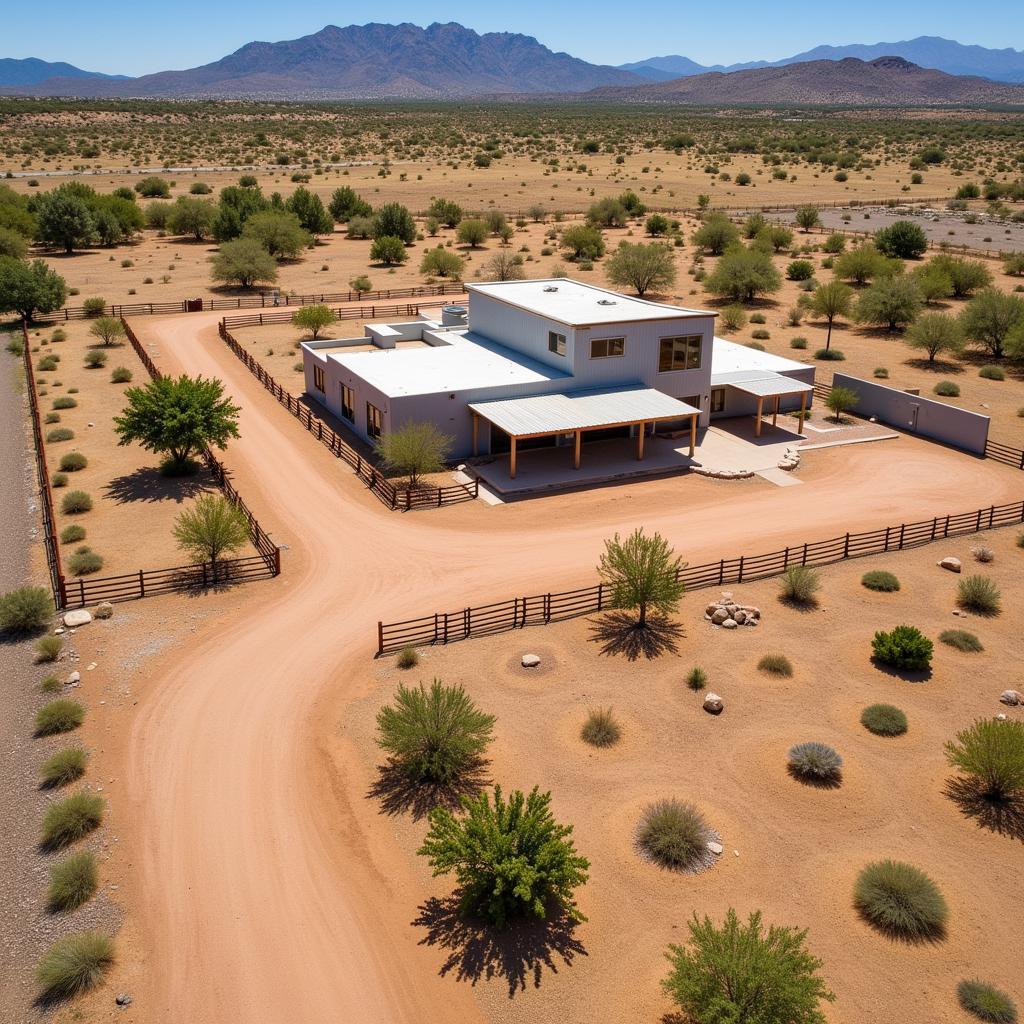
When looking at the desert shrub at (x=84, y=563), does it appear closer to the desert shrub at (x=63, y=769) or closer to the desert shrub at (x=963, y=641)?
the desert shrub at (x=63, y=769)

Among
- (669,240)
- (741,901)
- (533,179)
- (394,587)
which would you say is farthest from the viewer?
(533,179)

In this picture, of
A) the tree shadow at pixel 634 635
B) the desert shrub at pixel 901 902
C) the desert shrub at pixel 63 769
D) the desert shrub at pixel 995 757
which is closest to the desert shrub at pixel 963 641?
the desert shrub at pixel 995 757

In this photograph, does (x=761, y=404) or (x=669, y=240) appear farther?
(x=669, y=240)

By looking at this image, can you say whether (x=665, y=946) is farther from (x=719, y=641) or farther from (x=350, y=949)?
(x=719, y=641)

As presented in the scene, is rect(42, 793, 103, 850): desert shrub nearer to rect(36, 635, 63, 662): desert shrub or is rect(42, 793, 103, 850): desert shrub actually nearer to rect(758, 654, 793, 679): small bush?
rect(36, 635, 63, 662): desert shrub

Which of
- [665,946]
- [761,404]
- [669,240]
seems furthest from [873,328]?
[665,946]

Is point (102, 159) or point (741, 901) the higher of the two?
point (102, 159)

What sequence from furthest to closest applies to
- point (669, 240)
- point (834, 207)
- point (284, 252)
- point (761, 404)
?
1. point (834, 207)
2. point (669, 240)
3. point (284, 252)
4. point (761, 404)

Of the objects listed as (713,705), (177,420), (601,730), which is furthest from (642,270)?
(601,730)
